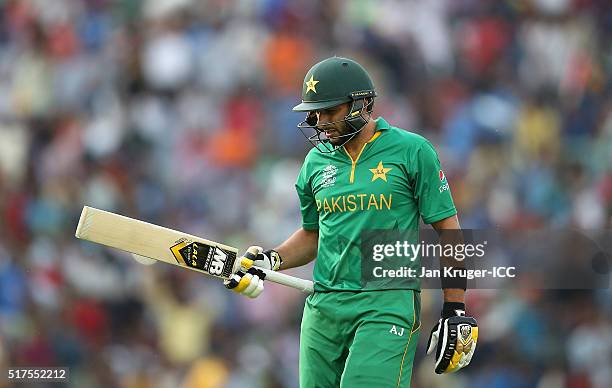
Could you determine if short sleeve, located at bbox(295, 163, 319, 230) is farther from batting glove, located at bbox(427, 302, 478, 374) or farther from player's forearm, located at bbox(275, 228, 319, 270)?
batting glove, located at bbox(427, 302, 478, 374)

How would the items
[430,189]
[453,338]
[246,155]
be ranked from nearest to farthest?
[453,338] < [430,189] < [246,155]

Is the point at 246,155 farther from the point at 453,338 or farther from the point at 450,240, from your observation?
the point at 453,338

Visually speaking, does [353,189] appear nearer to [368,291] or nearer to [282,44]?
[368,291]

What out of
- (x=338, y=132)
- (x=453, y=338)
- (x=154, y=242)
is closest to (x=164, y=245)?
(x=154, y=242)

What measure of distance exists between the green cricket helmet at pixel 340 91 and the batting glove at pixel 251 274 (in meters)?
0.62

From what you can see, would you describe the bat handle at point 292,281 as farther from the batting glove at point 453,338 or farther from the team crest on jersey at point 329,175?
the batting glove at point 453,338

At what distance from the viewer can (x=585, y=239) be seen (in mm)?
8023

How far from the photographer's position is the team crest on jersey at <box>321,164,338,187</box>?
17.0 feet

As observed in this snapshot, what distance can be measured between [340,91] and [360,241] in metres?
0.65

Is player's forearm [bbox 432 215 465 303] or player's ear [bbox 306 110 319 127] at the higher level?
player's ear [bbox 306 110 319 127]

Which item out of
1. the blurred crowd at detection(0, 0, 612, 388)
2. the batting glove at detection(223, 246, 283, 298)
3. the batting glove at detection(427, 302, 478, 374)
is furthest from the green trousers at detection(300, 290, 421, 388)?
the blurred crowd at detection(0, 0, 612, 388)

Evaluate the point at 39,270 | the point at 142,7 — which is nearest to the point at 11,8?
the point at 142,7

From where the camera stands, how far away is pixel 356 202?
16.6ft

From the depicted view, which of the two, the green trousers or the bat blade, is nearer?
the green trousers
